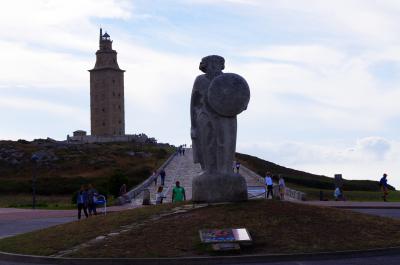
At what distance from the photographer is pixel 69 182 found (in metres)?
58.4

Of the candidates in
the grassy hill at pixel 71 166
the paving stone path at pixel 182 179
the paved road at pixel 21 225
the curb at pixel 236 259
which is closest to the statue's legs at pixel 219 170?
the curb at pixel 236 259

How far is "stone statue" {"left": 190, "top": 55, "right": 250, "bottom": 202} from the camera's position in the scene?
53.8 feet

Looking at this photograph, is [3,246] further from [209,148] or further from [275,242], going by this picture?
[275,242]

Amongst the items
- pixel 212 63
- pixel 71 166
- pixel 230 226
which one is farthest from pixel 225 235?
pixel 71 166

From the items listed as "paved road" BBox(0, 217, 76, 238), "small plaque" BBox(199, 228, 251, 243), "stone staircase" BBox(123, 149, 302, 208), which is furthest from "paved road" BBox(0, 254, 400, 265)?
"paved road" BBox(0, 217, 76, 238)

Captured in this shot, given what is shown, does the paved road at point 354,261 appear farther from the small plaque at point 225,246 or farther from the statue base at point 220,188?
the statue base at point 220,188

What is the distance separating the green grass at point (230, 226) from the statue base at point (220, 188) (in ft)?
1.72

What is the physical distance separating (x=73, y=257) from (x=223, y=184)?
14.5 ft

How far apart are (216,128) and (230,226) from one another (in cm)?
307

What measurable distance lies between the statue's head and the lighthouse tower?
97.9 meters

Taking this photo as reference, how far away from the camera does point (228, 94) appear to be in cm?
1630

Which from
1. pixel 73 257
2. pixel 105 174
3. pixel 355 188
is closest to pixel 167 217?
pixel 73 257

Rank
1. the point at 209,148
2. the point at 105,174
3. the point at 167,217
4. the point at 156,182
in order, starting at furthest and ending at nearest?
1. the point at 105,174
2. the point at 156,182
3. the point at 209,148
4. the point at 167,217

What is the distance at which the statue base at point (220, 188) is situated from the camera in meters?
16.6
